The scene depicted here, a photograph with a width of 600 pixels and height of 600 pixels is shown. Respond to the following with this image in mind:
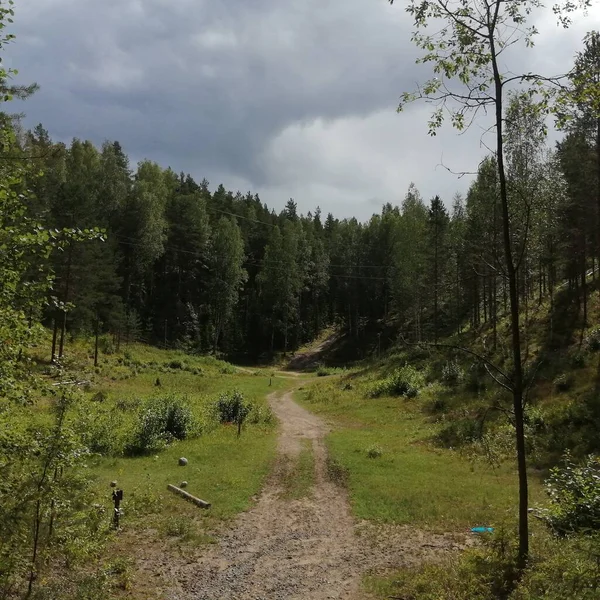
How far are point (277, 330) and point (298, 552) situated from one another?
64.1m

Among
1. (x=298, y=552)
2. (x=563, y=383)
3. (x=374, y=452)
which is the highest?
(x=563, y=383)

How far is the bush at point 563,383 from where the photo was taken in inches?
931

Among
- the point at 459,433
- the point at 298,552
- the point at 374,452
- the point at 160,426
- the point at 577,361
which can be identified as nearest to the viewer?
the point at 298,552

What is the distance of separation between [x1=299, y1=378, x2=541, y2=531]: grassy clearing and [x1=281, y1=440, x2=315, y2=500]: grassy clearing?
3.85 ft

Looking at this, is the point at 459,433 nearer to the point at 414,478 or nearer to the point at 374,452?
the point at 374,452

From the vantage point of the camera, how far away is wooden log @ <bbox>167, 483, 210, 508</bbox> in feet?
48.1

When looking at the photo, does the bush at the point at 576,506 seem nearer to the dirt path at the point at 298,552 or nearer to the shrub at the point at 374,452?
the dirt path at the point at 298,552

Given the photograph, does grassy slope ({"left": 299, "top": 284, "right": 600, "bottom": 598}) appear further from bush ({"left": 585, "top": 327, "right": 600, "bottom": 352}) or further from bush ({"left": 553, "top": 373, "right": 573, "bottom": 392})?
bush ({"left": 585, "top": 327, "right": 600, "bottom": 352})

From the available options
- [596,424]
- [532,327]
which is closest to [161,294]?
[532,327]

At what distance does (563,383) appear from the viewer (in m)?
23.9

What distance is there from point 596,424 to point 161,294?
6304 centimetres

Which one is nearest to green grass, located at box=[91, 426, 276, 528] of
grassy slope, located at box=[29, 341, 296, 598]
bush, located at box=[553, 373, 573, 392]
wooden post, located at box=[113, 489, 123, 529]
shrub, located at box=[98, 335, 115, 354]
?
grassy slope, located at box=[29, 341, 296, 598]

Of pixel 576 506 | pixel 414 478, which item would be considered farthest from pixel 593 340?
pixel 576 506

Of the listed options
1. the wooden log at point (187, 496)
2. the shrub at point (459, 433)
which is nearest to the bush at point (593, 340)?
the shrub at point (459, 433)
